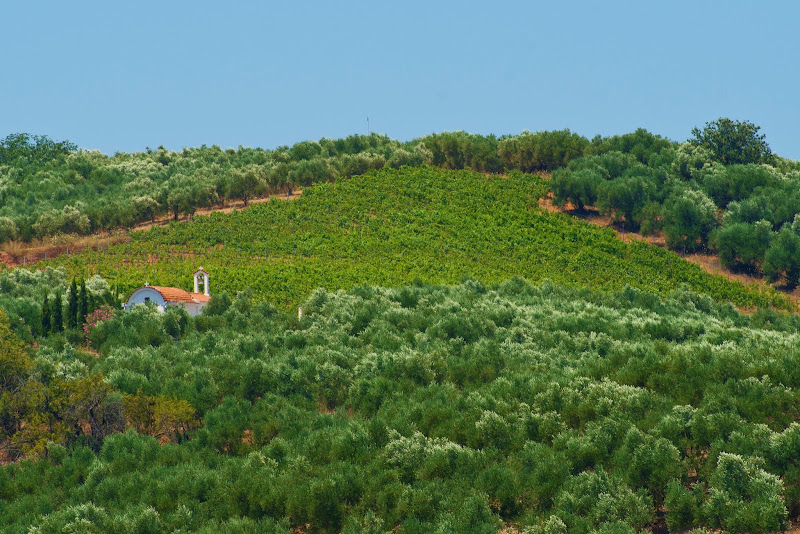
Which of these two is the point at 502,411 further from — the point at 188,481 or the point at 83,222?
the point at 83,222

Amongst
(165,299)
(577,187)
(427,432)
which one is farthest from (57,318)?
(577,187)

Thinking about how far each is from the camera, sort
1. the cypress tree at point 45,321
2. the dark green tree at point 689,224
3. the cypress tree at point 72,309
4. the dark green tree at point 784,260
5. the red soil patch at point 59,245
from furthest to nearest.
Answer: the dark green tree at point 689,224
the red soil patch at point 59,245
the dark green tree at point 784,260
the cypress tree at point 72,309
the cypress tree at point 45,321

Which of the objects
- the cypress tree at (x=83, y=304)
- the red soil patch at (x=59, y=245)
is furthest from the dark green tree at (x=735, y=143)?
the cypress tree at (x=83, y=304)

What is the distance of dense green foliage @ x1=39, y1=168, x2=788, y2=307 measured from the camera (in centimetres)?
7231

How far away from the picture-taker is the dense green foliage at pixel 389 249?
2847 inches

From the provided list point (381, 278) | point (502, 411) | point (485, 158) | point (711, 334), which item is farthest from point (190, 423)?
point (485, 158)

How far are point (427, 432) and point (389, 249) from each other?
4574cm

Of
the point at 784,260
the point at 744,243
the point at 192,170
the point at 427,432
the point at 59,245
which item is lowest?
the point at 427,432

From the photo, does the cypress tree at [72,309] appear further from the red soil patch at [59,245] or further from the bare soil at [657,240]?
the bare soil at [657,240]

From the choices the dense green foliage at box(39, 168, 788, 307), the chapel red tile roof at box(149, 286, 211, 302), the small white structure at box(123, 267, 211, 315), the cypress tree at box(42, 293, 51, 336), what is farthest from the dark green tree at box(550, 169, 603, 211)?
the cypress tree at box(42, 293, 51, 336)

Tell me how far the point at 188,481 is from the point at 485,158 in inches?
3255

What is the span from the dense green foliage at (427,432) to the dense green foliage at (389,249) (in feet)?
65.7

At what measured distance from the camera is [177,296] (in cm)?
5941

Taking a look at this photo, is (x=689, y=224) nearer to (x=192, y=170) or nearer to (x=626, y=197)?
(x=626, y=197)
